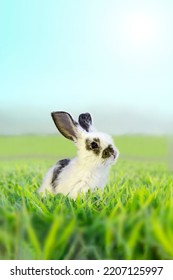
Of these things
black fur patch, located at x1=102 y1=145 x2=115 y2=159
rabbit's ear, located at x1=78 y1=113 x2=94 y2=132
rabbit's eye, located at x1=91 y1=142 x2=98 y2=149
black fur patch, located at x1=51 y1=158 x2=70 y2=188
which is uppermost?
rabbit's ear, located at x1=78 y1=113 x2=94 y2=132

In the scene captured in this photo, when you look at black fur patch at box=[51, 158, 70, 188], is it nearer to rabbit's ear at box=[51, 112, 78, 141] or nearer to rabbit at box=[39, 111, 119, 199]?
rabbit at box=[39, 111, 119, 199]

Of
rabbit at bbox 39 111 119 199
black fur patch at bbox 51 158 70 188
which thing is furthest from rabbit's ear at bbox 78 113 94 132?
black fur patch at bbox 51 158 70 188

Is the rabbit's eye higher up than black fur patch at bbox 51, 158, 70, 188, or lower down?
higher up

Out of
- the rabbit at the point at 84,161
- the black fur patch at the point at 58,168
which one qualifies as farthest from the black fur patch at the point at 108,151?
the black fur patch at the point at 58,168

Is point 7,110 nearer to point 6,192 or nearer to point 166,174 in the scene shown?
point 6,192

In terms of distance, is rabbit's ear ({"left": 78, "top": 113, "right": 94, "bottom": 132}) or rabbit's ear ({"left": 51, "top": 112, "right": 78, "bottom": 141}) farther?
rabbit's ear ({"left": 78, "top": 113, "right": 94, "bottom": 132})
